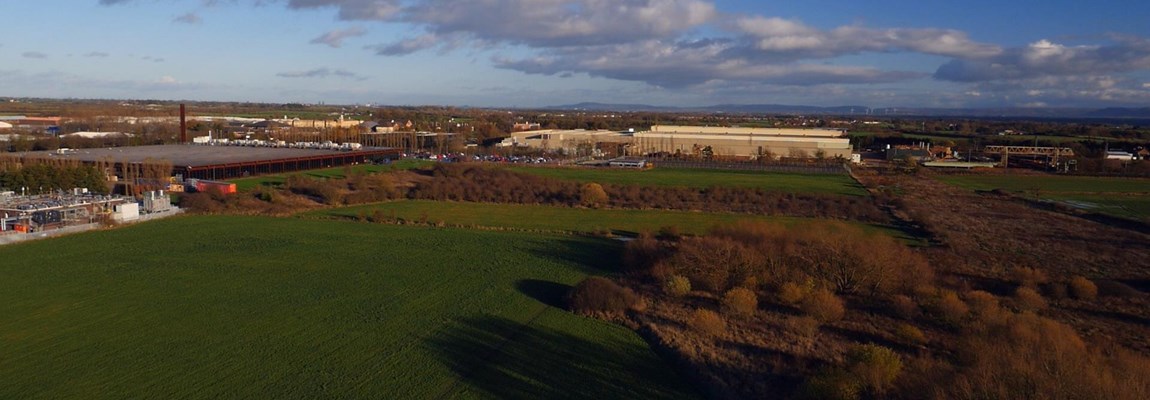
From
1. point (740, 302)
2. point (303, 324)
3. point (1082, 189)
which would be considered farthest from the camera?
point (1082, 189)

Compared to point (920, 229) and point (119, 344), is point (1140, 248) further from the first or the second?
point (119, 344)

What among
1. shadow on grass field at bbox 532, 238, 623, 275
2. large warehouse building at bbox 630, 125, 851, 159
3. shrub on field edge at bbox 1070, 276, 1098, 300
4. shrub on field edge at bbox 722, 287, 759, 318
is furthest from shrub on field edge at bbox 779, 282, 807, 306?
large warehouse building at bbox 630, 125, 851, 159

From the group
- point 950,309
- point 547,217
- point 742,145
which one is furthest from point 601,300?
point 742,145

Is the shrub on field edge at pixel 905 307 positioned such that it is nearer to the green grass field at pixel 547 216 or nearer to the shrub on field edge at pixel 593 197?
the green grass field at pixel 547 216

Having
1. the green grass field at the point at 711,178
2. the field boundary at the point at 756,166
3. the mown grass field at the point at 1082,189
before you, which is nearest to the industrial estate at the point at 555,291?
the mown grass field at the point at 1082,189

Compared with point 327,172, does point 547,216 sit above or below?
below

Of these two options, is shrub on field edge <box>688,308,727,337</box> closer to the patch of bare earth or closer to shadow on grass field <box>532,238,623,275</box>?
shadow on grass field <box>532,238,623,275</box>

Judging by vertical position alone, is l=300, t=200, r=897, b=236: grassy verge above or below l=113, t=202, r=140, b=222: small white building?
below

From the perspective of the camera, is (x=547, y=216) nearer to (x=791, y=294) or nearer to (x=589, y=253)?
(x=589, y=253)

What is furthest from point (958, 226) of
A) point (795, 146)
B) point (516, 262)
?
point (795, 146)
